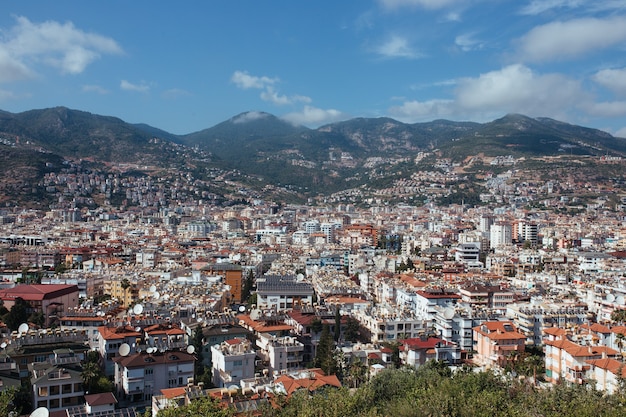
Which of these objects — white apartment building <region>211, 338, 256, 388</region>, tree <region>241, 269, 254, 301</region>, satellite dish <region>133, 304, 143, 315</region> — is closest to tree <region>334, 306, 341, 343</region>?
white apartment building <region>211, 338, 256, 388</region>

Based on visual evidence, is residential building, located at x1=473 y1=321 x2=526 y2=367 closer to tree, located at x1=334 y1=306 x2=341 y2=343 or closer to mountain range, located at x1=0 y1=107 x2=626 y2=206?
tree, located at x1=334 y1=306 x2=341 y2=343

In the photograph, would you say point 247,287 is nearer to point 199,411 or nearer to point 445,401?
point 445,401

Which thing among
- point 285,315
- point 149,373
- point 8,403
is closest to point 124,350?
point 149,373

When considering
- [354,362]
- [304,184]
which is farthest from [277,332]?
[304,184]

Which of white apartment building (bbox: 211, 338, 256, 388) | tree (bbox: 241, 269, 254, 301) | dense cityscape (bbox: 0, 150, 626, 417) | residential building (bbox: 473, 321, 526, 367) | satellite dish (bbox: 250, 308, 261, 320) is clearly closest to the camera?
dense cityscape (bbox: 0, 150, 626, 417)

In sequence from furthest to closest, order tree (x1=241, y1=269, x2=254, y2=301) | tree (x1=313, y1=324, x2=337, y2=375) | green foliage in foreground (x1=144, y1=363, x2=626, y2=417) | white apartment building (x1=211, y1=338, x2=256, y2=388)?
tree (x1=241, y1=269, x2=254, y2=301) < tree (x1=313, y1=324, x2=337, y2=375) < white apartment building (x1=211, y1=338, x2=256, y2=388) < green foliage in foreground (x1=144, y1=363, x2=626, y2=417)

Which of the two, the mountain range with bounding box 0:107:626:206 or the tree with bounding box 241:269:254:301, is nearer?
the tree with bounding box 241:269:254:301

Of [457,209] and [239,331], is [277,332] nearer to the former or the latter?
[239,331]
